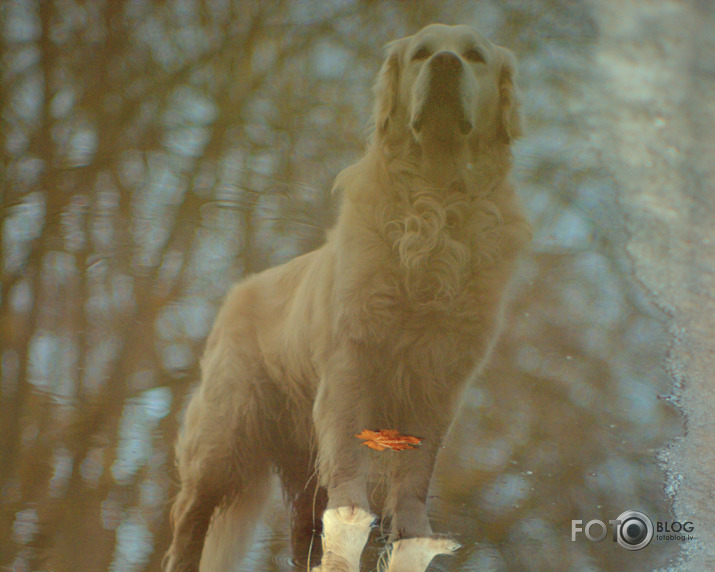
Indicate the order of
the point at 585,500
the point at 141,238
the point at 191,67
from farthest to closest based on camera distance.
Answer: the point at 191,67, the point at 141,238, the point at 585,500

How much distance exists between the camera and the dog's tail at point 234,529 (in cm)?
140

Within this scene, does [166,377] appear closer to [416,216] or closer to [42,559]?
[42,559]

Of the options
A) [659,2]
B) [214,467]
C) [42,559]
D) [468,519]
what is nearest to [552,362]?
[468,519]

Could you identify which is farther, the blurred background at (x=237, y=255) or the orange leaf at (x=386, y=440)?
the blurred background at (x=237, y=255)

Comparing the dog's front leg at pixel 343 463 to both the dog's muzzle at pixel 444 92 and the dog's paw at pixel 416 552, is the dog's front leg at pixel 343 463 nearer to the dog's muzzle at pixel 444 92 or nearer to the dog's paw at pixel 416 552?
the dog's paw at pixel 416 552

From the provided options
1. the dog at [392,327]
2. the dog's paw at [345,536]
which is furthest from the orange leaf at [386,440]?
the dog's paw at [345,536]

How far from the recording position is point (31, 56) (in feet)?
6.51

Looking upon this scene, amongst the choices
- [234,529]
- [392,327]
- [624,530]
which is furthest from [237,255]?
[624,530]

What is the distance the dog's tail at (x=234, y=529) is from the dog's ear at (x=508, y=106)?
0.95 meters

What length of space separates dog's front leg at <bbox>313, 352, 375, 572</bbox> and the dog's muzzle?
1.73 ft

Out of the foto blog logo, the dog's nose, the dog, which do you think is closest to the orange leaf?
the dog

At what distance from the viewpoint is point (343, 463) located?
130 cm

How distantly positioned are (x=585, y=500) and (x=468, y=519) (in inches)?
12.2

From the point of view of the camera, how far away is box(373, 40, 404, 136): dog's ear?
1377 mm
